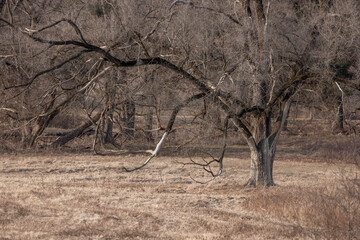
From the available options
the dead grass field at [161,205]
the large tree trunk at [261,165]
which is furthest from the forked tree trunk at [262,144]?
the dead grass field at [161,205]

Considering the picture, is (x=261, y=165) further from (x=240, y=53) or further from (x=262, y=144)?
(x=240, y=53)

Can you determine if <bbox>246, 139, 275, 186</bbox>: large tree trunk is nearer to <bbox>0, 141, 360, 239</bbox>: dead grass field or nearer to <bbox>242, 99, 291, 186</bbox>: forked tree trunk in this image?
<bbox>242, 99, 291, 186</bbox>: forked tree trunk

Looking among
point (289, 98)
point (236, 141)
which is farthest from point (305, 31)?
point (236, 141)

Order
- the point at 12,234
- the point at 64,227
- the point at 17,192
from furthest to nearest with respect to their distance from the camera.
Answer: the point at 17,192 → the point at 64,227 → the point at 12,234

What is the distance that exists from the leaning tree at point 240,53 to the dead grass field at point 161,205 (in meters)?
1.18

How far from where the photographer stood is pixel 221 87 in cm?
1274

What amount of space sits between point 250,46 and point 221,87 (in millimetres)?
1154

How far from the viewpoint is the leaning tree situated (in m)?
12.5

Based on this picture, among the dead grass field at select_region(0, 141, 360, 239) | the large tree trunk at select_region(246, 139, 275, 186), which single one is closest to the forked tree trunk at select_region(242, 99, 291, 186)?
the large tree trunk at select_region(246, 139, 275, 186)

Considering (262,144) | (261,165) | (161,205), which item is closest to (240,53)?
(262,144)

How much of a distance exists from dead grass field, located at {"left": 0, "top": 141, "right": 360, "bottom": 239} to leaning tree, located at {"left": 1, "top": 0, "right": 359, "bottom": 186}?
1179mm

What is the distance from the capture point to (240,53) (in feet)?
42.3

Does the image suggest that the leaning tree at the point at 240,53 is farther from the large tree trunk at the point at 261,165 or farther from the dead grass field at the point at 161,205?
the dead grass field at the point at 161,205

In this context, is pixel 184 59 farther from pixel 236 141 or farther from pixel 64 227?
pixel 236 141
